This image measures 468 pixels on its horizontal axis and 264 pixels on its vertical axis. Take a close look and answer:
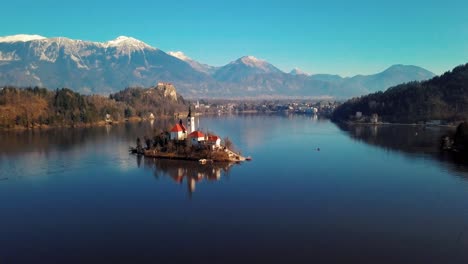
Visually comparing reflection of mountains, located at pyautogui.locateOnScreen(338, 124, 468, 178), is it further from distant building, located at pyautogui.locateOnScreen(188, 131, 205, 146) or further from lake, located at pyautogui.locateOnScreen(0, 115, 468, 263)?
distant building, located at pyautogui.locateOnScreen(188, 131, 205, 146)

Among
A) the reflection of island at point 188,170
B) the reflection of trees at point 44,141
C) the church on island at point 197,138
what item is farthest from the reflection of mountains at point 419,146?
the reflection of trees at point 44,141

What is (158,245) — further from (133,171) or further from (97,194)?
(133,171)

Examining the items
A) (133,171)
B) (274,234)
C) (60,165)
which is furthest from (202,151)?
(274,234)

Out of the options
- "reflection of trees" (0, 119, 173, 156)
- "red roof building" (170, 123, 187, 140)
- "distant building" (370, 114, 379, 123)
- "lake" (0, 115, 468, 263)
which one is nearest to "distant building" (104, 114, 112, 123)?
"reflection of trees" (0, 119, 173, 156)

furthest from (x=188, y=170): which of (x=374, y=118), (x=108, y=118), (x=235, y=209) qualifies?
(x=374, y=118)

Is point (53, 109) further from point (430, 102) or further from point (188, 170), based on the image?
point (430, 102)
